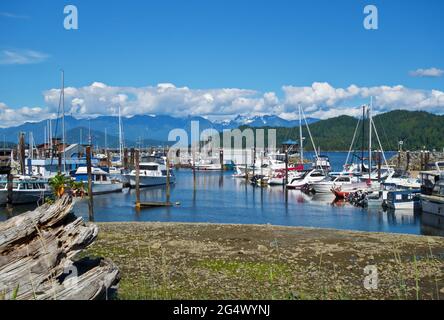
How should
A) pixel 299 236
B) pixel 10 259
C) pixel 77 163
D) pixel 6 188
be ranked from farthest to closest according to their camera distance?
1. pixel 77 163
2. pixel 6 188
3. pixel 299 236
4. pixel 10 259

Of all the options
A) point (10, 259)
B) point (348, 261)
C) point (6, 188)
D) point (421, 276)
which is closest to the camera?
point (10, 259)

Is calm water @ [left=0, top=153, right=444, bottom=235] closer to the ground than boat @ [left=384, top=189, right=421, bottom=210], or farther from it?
closer to the ground

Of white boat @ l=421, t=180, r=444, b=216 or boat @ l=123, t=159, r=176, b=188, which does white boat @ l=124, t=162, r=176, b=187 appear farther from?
white boat @ l=421, t=180, r=444, b=216

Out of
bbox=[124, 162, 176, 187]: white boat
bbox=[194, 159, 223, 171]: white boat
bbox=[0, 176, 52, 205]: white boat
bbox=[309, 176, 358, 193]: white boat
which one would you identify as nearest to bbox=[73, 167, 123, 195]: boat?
bbox=[124, 162, 176, 187]: white boat

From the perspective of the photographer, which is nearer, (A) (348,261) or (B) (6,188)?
(A) (348,261)

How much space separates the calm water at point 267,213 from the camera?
36125 mm

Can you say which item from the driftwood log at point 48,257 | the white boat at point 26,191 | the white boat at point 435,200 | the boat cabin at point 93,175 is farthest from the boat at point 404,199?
the driftwood log at point 48,257

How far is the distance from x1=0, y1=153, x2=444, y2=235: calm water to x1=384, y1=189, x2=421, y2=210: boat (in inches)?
50.5

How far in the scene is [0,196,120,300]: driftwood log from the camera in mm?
7371
